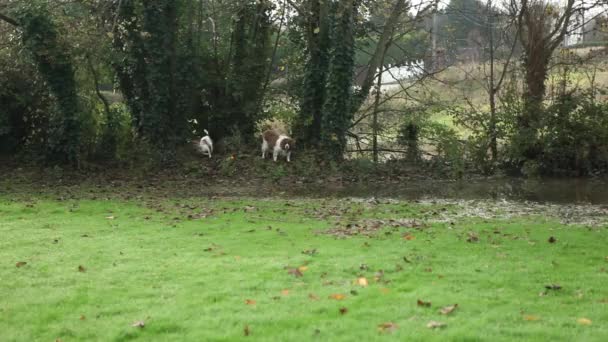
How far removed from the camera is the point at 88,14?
19312mm

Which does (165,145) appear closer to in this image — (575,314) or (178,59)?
(178,59)

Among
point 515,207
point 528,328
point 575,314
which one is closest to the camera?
point 528,328

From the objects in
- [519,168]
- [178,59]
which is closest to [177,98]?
[178,59]

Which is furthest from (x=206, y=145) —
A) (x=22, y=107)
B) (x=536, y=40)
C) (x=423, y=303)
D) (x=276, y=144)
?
(x=423, y=303)

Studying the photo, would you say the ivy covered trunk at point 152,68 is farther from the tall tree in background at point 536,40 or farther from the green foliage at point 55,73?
the tall tree in background at point 536,40

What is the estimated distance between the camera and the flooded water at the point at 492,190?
51.6 feet

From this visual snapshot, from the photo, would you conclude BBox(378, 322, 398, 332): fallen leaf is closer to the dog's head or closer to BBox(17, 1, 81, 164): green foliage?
the dog's head

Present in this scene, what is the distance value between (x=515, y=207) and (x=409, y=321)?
29.9ft

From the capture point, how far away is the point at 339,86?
2055 cm

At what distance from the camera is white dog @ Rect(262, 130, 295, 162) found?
65.8 feet

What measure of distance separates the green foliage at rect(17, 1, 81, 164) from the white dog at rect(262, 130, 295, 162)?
5803 millimetres

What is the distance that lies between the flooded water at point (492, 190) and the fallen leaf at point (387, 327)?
33.9 ft

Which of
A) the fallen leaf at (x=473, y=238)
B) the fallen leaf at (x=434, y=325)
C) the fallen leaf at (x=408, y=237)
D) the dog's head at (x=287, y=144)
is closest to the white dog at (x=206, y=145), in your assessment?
the dog's head at (x=287, y=144)

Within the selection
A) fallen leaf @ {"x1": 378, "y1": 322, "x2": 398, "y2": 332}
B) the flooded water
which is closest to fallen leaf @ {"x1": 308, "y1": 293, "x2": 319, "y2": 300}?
fallen leaf @ {"x1": 378, "y1": 322, "x2": 398, "y2": 332}
